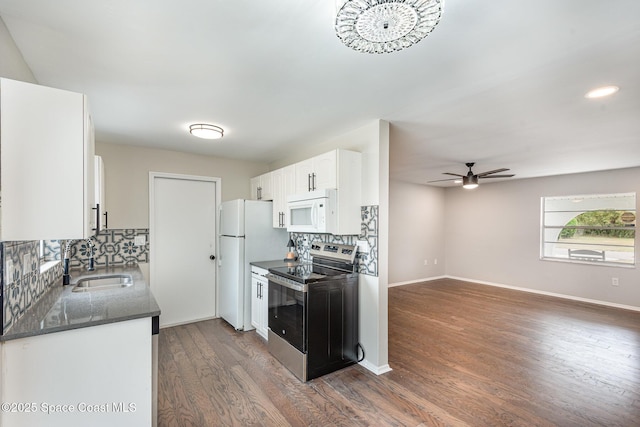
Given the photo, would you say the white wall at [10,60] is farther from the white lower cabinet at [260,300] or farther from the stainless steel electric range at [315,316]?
the white lower cabinet at [260,300]

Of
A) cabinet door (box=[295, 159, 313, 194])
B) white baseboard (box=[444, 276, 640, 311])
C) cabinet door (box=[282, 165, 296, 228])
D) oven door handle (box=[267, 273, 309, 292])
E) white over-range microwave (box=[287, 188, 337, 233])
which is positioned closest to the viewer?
oven door handle (box=[267, 273, 309, 292])

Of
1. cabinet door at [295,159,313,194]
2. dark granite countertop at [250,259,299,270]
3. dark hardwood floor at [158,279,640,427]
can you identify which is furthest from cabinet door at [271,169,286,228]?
dark hardwood floor at [158,279,640,427]

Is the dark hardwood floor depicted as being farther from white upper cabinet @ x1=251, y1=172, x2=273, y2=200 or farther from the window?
white upper cabinet @ x1=251, y1=172, x2=273, y2=200

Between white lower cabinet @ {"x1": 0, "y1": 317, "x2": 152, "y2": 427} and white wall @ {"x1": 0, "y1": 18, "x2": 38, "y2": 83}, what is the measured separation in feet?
4.42

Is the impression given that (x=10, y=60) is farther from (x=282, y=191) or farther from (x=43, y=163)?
(x=282, y=191)

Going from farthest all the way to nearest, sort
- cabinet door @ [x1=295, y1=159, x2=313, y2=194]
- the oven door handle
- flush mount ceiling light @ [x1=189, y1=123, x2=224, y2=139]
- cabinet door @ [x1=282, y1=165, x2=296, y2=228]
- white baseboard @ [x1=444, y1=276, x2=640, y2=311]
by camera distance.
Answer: white baseboard @ [x1=444, y1=276, x2=640, y2=311], cabinet door @ [x1=282, y1=165, x2=296, y2=228], cabinet door @ [x1=295, y1=159, x2=313, y2=194], flush mount ceiling light @ [x1=189, y1=123, x2=224, y2=139], the oven door handle

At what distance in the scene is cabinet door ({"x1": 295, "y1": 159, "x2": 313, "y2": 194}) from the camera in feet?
11.0

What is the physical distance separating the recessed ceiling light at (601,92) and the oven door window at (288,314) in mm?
2729

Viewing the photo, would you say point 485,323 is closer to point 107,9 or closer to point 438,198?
point 438,198

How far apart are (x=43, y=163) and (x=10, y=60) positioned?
721 mm

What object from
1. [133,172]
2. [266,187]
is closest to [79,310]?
[133,172]

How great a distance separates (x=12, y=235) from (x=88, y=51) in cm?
112

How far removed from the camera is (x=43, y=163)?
137cm

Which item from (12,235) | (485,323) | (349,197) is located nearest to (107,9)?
(12,235)
